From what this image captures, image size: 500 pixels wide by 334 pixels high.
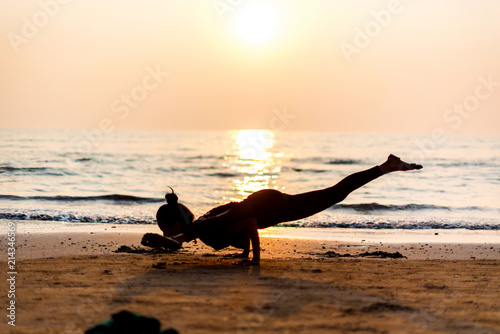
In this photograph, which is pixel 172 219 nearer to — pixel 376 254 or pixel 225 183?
pixel 376 254

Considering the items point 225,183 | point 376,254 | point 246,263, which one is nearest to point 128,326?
point 246,263

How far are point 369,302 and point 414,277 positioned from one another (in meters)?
1.46

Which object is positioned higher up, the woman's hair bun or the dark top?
the woman's hair bun

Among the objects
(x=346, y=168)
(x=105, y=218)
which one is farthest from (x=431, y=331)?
(x=346, y=168)

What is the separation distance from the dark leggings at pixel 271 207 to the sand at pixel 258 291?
0.49m

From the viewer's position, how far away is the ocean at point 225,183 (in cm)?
1349

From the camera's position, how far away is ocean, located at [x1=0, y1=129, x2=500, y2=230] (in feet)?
44.3

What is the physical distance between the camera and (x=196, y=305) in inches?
166

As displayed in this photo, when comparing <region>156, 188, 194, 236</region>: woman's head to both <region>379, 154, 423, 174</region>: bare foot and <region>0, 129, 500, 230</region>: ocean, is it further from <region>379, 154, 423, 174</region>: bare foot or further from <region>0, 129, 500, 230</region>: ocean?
<region>0, 129, 500, 230</region>: ocean

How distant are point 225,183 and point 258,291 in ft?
61.7

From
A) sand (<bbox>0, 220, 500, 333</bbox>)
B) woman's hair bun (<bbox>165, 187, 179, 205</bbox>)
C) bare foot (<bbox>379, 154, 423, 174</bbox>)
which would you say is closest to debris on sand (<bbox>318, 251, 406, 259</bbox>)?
sand (<bbox>0, 220, 500, 333</bbox>)

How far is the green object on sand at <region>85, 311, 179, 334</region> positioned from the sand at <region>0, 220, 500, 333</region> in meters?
0.41

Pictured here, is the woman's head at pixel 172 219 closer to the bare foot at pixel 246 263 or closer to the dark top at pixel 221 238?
the dark top at pixel 221 238

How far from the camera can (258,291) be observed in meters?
4.71
